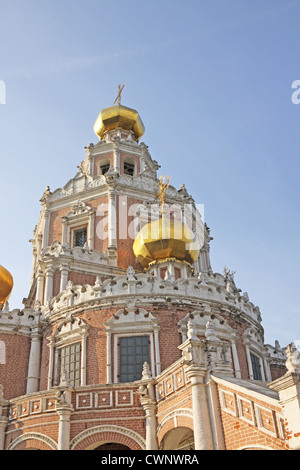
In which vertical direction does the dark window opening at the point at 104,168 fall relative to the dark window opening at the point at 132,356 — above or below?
above

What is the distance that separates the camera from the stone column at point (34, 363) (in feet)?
70.4

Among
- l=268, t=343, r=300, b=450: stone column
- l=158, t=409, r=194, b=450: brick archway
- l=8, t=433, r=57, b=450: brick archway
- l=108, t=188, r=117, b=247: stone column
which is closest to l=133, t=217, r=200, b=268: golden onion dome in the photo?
l=108, t=188, r=117, b=247: stone column

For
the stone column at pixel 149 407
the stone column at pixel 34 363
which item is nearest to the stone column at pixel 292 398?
the stone column at pixel 149 407

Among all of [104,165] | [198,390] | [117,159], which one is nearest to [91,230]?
[117,159]

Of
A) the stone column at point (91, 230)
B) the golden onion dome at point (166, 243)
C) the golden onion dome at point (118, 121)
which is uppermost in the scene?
the golden onion dome at point (118, 121)

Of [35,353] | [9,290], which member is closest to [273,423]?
[35,353]

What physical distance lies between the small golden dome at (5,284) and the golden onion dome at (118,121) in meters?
16.5

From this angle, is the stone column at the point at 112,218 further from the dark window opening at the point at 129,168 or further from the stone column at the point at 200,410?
the stone column at the point at 200,410

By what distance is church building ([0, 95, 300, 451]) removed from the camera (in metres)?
12.0

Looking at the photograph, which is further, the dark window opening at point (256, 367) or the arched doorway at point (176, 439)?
the dark window opening at point (256, 367)

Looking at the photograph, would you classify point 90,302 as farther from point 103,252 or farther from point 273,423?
point 273,423

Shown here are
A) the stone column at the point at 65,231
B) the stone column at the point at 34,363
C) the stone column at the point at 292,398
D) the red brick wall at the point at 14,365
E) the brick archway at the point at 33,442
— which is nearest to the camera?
the stone column at the point at 292,398
